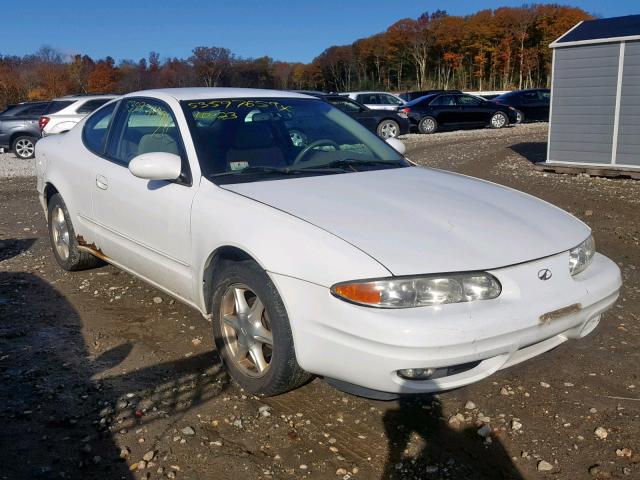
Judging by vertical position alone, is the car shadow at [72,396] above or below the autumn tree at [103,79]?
below

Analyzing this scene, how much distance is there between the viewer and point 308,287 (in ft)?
9.44

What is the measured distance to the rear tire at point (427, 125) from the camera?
22.9m

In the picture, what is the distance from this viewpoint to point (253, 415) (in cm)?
324

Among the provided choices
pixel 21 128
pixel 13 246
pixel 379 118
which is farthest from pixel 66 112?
pixel 379 118

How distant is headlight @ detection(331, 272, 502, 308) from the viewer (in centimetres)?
272

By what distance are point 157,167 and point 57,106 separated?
1309cm

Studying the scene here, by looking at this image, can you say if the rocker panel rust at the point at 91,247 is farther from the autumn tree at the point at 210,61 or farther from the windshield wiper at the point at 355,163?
the autumn tree at the point at 210,61

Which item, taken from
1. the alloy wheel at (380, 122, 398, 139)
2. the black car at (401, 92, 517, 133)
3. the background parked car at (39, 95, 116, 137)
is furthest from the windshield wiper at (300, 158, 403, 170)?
the black car at (401, 92, 517, 133)

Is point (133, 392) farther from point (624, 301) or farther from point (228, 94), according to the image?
point (624, 301)

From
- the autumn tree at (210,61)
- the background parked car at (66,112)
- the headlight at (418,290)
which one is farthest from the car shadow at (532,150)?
the autumn tree at (210,61)

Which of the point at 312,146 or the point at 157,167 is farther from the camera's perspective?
the point at 312,146

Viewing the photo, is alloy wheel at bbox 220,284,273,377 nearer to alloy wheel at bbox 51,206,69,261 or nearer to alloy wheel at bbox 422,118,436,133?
alloy wheel at bbox 51,206,69,261

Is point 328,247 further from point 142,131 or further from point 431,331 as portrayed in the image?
point 142,131

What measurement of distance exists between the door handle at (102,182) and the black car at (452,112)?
1849cm
